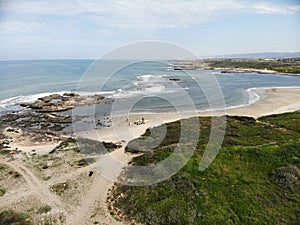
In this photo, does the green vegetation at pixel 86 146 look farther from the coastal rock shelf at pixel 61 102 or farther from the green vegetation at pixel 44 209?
the coastal rock shelf at pixel 61 102

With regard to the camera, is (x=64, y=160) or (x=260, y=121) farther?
(x=260, y=121)

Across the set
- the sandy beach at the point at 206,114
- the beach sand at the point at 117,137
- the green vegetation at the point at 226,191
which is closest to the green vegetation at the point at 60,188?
the beach sand at the point at 117,137

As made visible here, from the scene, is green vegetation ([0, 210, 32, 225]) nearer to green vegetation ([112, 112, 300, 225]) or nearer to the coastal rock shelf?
green vegetation ([112, 112, 300, 225])

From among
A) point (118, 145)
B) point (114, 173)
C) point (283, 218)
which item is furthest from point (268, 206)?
point (118, 145)

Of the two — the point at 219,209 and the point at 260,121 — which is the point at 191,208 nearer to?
the point at 219,209

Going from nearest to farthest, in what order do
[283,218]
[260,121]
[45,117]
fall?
[283,218] → [260,121] → [45,117]

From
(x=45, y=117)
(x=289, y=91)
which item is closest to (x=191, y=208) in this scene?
(x=45, y=117)

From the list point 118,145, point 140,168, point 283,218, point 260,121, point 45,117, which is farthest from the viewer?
point 45,117
